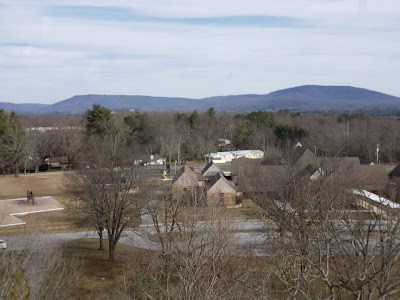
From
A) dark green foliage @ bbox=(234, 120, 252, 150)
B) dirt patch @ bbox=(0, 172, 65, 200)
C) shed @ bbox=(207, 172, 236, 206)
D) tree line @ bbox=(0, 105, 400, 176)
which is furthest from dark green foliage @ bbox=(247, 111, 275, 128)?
shed @ bbox=(207, 172, 236, 206)

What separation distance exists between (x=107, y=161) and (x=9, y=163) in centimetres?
2774

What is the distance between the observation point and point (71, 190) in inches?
875

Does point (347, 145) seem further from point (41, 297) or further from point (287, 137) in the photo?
point (41, 297)

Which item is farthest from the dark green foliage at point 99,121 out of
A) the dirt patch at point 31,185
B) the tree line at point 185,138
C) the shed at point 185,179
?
the shed at point 185,179

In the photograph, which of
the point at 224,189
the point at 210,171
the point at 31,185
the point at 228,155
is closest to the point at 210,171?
the point at 210,171

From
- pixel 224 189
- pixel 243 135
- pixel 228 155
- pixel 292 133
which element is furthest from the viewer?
pixel 243 135

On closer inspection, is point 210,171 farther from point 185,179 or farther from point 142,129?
point 142,129

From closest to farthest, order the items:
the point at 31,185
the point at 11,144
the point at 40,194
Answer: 1. the point at 40,194
2. the point at 31,185
3. the point at 11,144

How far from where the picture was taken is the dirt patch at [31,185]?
3762 cm

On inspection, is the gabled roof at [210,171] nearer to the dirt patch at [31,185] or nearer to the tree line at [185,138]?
the tree line at [185,138]

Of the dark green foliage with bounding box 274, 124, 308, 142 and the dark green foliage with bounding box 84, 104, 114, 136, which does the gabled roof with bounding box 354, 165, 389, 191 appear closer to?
the dark green foliage with bounding box 274, 124, 308, 142

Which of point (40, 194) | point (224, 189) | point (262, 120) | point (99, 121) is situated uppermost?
point (99, 121)

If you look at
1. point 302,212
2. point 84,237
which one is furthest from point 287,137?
point 302,212

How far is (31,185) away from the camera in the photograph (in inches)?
1636
